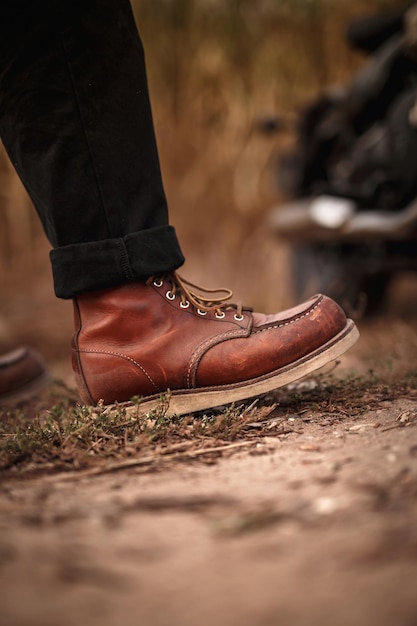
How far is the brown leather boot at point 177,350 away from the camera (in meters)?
1.08

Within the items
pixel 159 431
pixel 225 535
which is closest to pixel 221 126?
pixel 159 431

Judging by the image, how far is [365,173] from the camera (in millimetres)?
2277

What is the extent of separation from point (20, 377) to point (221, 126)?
3008mm

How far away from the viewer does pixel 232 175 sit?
13.9 feet

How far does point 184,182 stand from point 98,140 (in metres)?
3.32

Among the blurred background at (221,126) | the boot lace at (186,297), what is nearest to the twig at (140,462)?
the boot lace at (186,297)

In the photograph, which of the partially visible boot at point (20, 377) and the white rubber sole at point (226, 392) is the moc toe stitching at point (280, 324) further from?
the partially visible boot at point (20, 377)

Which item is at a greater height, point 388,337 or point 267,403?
point 267,403

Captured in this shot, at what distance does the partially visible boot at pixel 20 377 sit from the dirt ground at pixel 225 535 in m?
0.72

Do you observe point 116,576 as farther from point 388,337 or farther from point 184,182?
point 184,182

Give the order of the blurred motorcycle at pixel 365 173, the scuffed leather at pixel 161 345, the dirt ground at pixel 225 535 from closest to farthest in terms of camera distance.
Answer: the dirt ground at pixel 225 535 < the scuffed leather at pixel 161 345 < the blurred motorcycle at pixel 365 173

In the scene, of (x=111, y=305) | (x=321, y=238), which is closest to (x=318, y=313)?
(x=111, y=305)

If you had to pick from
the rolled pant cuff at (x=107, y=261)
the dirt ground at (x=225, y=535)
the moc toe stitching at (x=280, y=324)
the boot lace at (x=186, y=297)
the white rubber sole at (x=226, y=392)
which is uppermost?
the rolled pant cuff at (x=107, y=261)

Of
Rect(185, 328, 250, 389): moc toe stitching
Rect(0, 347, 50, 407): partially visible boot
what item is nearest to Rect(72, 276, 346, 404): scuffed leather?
Rect(185, 328, 250, 389): moc toe stitching
